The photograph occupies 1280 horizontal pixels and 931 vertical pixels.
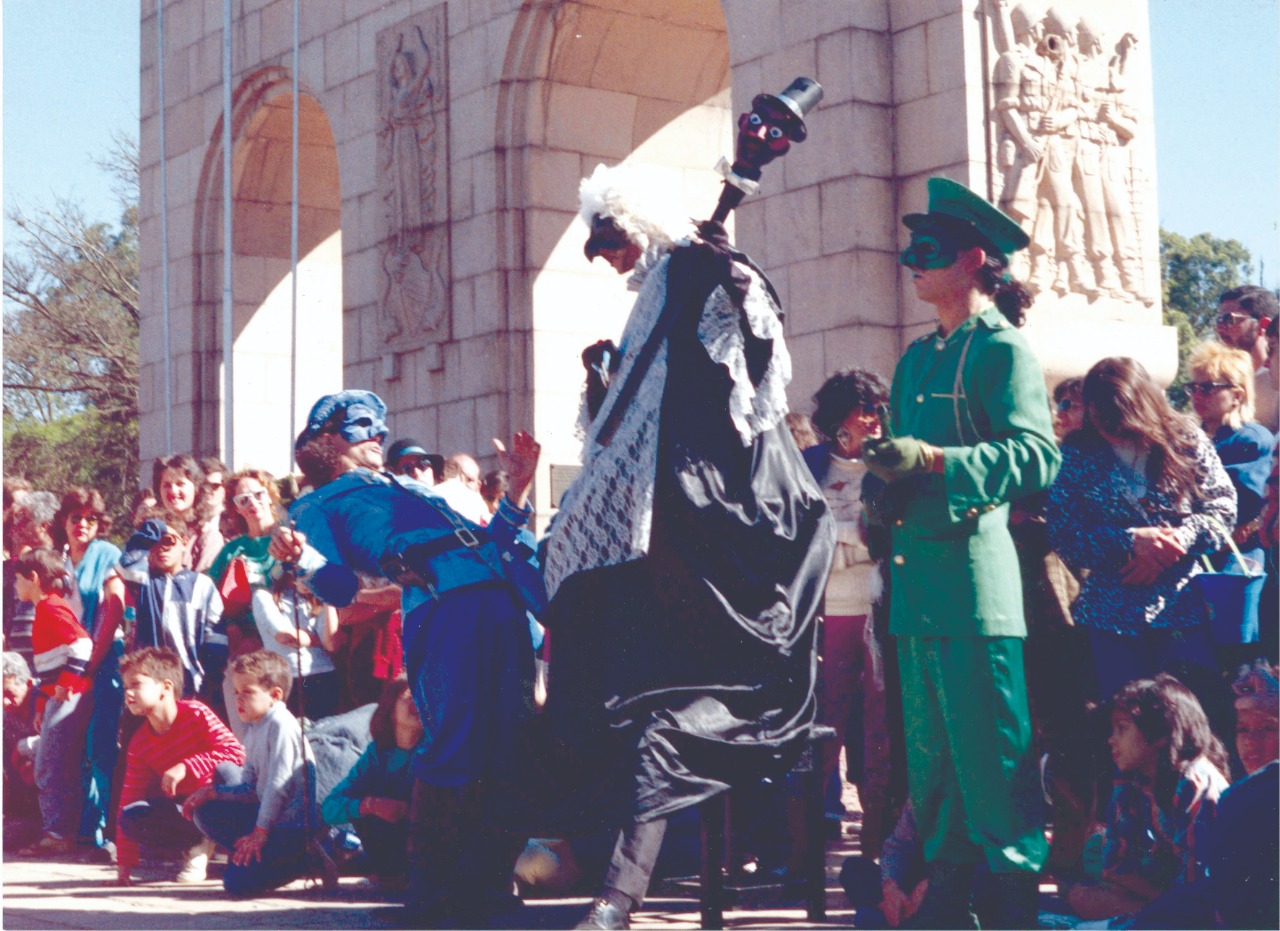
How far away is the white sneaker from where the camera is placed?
6638 mm

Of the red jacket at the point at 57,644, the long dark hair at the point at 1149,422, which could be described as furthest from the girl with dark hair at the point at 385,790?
the long dark hair at the point at 1149,422

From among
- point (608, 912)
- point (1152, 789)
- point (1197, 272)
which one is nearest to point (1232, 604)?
point (1152, 789)

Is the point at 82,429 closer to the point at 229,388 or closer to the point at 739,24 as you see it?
the point at 229,388

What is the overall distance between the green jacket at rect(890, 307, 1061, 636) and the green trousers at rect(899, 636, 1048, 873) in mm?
72

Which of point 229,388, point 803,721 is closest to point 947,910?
point 803,721

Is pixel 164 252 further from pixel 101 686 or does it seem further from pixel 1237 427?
pixel 1237 427

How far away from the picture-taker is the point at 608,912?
4.57 meters

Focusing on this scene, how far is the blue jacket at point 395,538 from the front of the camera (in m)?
5.36

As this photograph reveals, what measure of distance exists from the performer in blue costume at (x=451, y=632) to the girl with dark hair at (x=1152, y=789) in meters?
1.64

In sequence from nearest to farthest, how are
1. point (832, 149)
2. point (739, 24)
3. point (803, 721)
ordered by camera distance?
point (803, 721)
point (832, 149)
point (739, 24)

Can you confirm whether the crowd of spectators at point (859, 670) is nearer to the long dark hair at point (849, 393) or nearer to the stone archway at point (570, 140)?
the long dark hair at point (849, 393)

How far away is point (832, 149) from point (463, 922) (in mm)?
5713

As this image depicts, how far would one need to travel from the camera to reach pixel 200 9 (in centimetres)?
1598

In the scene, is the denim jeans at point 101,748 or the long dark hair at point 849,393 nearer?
the long dark hair at point 849,393
